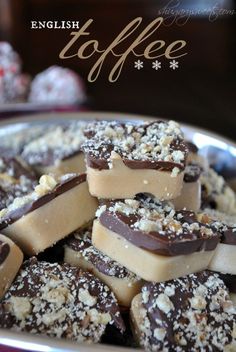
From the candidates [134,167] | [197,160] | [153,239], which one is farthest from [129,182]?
[197,160]

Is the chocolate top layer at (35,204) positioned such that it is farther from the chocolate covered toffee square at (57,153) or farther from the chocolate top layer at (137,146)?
the chocolate covered toffee square at (57,153)

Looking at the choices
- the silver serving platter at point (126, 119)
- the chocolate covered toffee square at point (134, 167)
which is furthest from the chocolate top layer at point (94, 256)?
the silver serving platter at point (126, 119)

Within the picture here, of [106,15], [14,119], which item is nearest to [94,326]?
[14,119]

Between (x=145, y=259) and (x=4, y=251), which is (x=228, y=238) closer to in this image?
(x=145, y=259)

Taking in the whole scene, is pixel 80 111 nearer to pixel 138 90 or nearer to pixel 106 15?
pixel 138 90

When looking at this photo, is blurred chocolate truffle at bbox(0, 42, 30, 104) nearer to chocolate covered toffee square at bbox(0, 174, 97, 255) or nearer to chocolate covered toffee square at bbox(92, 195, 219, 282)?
chocolate covered toffee square at bbox(0, 174, 97, 255)
